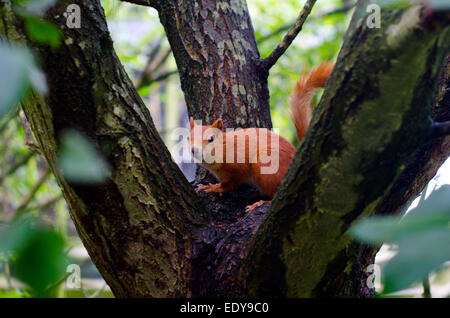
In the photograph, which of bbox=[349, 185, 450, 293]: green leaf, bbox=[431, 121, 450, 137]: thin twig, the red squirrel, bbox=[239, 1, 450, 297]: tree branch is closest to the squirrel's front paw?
the red squirrel

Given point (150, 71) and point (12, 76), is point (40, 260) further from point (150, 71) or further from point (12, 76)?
point (150, 71)

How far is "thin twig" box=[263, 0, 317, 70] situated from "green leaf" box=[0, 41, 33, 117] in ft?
5.48

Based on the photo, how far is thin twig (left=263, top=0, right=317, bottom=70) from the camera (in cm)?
187

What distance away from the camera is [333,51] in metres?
4.65

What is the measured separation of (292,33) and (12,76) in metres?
1.79

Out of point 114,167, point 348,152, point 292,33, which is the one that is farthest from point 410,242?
point 292,33

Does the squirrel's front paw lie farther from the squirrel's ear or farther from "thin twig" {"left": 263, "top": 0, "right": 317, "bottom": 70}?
"thin twig" {"left": 263, "top": 0, "right": 317, "bottom": 70}

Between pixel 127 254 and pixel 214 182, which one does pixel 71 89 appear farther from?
pixel 214 182

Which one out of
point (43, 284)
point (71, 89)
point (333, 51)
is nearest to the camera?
point (43, 284)

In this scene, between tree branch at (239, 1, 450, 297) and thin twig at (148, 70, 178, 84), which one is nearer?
tree branch at (239, 1, 450, 297)

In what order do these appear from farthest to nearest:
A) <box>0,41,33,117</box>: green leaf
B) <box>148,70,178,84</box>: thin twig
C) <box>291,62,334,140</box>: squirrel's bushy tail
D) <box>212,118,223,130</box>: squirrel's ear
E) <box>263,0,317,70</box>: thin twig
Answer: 1. <box>148,70,178,84</box>: thin twig
2. <box>291,62,334,140</box>: squirrel's bushy tail
3. <box>212,118,223,130</box>: squirrel's ear
4. <box>263,0,317,70</box>: thin twig
5. <box>0,41,33,117</box>: green leaf

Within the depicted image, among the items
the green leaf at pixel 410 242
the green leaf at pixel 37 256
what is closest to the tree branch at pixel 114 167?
the green leaf at pixel 37 256
